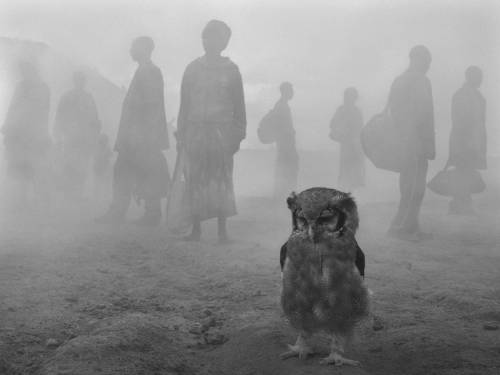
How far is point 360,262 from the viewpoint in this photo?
291 cm

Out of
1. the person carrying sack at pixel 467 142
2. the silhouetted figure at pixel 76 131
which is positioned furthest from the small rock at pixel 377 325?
the silhouetted figure at pixel 76 131

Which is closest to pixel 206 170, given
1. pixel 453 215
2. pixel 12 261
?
pixel 12 261

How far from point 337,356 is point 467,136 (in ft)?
29.1


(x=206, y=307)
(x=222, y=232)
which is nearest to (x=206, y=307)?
(x=206, y=307)

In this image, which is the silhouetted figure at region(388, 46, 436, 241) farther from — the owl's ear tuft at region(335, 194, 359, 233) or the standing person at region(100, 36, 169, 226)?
the owl's ear tuft at region(335, 194, 359, 233)

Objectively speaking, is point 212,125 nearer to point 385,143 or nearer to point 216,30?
point 216,30

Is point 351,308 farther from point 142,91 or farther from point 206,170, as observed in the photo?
point 142,91

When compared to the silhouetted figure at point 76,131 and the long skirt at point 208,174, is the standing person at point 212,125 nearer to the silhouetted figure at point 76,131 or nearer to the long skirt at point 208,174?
the long skirt at point 208,174

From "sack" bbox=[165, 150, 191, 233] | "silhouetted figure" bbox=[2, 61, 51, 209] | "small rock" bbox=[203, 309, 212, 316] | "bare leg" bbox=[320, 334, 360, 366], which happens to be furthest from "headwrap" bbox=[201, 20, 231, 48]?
"silhouetted figure" bbox=[2, 61, 51, 209]

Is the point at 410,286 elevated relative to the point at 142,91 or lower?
lower

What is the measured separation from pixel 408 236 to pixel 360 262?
199 inches

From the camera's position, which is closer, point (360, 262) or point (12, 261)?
→ point (360, 262)

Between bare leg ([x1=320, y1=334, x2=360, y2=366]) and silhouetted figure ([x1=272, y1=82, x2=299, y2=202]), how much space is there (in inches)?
443

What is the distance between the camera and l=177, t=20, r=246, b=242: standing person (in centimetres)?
695
